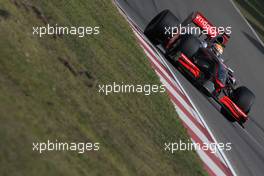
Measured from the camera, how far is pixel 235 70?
67.5 ft

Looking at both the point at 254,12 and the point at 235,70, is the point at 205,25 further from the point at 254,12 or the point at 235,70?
the point at 254,12

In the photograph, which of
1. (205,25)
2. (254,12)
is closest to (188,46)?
(205,25)

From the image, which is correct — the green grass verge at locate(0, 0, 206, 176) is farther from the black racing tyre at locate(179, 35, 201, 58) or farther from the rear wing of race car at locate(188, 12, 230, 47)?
the rear wing of race car at locate(188, 12, 230, 47)

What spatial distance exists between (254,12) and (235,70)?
8592 millimetres

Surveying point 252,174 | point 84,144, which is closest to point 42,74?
point 84,144

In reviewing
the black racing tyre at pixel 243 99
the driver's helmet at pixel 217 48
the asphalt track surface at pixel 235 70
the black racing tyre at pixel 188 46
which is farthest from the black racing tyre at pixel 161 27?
the black racing tyre at pixel 243 99

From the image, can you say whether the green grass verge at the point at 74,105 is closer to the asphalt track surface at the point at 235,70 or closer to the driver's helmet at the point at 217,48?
the asphalt track surface at the point at 235,70

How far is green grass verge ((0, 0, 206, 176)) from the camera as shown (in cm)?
636

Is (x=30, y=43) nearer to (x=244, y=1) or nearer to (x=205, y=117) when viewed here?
(x=205, y=117)

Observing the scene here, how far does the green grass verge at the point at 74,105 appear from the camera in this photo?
6.36 meters

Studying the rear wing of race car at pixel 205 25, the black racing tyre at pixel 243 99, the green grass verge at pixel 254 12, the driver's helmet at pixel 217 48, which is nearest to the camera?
the black racing tyre at pixel 243 99

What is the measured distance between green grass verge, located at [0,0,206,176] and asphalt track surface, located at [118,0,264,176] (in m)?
2.85

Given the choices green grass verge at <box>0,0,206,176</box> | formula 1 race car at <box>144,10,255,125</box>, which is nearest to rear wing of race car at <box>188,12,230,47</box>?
formula 1 race car at <box>144,10,255,125</box>

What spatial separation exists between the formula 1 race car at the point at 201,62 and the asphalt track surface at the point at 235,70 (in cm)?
40
